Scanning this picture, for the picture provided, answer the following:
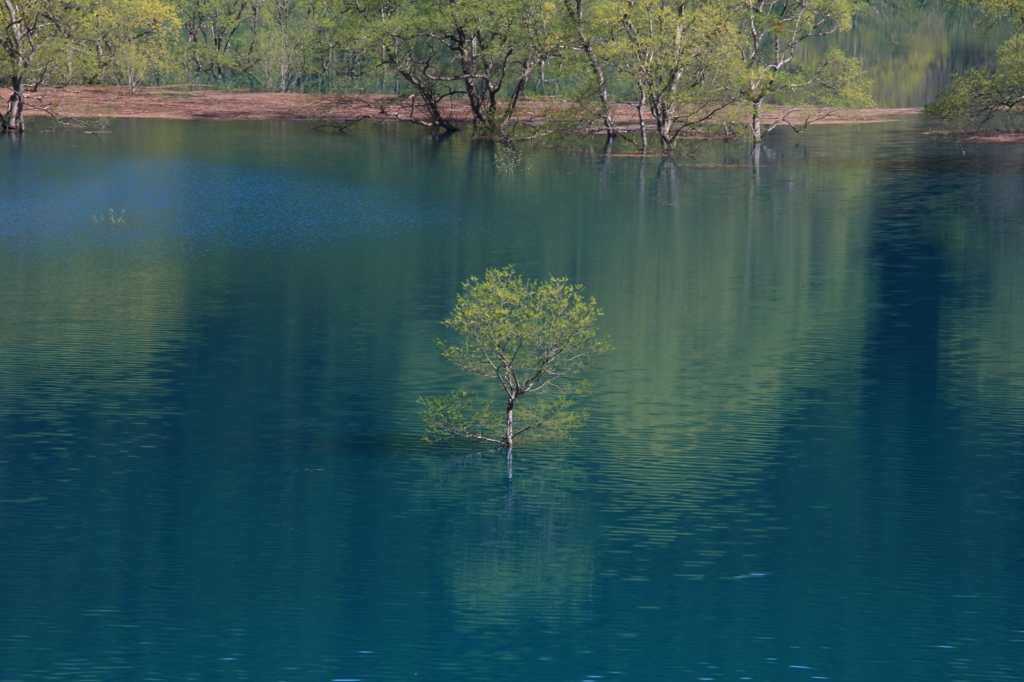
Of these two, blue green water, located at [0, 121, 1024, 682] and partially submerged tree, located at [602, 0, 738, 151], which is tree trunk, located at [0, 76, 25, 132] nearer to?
blue green water, located at [0, 121, 1024, 682]

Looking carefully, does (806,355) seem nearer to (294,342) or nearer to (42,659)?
(294,342)

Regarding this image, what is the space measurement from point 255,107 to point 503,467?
288 feet

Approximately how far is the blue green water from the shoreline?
164 feet

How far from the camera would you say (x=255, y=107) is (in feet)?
341

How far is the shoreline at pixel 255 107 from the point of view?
309 feet

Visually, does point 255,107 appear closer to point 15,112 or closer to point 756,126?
point 15,112

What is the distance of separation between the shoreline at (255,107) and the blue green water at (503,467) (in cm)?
4999

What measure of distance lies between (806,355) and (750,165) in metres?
39.7

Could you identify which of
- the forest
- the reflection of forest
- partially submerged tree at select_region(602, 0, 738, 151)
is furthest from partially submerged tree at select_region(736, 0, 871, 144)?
the reflection of forest

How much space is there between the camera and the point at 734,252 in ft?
139

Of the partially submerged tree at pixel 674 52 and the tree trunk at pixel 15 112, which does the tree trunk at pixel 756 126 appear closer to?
the partially submerged tree at pixel 674 52

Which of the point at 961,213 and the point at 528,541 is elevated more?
the point at 961,213

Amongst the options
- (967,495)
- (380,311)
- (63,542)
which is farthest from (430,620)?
(380,311)

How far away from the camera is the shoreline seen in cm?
9431
